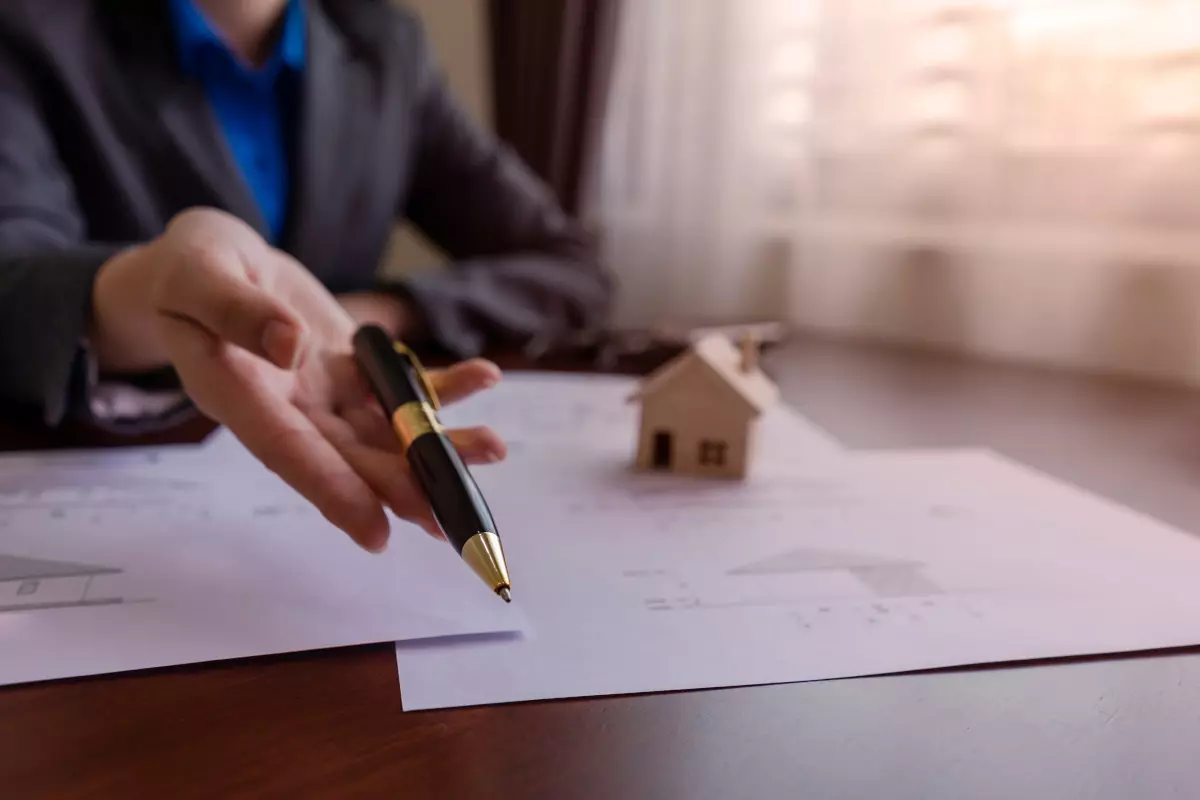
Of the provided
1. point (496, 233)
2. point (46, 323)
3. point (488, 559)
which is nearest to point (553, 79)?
point (496, 233)

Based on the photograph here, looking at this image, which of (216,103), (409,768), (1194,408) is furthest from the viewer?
(216,103)

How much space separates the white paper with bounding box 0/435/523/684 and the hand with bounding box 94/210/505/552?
0.10 ft

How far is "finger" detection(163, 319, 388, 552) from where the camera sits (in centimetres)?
34

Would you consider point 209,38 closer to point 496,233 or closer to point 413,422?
point 496,233

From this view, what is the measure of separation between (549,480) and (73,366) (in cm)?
30

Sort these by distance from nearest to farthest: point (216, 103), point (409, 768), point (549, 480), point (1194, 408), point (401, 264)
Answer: point (409, 768)
point (549, 480)
point (1194, 408)
point (216, 103)
point (401, 264)

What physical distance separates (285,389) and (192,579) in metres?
0.12

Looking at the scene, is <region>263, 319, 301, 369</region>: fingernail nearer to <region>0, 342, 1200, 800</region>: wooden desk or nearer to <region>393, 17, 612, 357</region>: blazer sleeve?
<region>0, 342, 1200, 800</region>: wooden desk

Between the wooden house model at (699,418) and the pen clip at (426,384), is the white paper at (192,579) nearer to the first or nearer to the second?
the pen clip at (426,384)

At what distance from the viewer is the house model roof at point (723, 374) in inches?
20.0

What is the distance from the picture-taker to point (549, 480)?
1.64 ft

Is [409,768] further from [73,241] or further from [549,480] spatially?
[73,241]

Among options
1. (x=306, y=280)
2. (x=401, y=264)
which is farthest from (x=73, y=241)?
(x=401, y=264)

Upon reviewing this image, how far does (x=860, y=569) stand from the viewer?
392 millimetres
